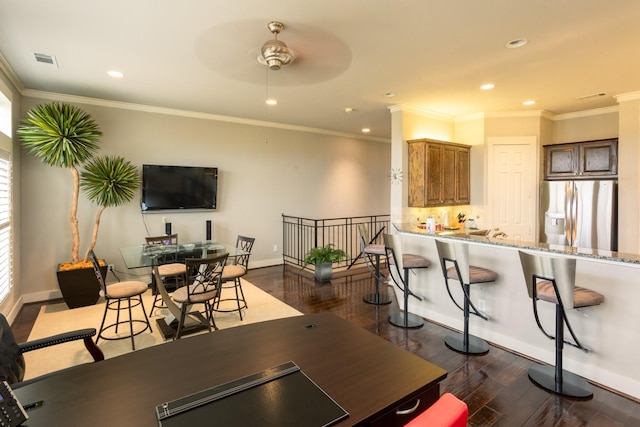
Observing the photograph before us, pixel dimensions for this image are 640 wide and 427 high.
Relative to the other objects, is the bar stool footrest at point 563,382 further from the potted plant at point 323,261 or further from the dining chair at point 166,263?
the dining chair at point 166,263

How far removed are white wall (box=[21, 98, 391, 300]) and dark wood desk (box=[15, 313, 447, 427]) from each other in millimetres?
4409

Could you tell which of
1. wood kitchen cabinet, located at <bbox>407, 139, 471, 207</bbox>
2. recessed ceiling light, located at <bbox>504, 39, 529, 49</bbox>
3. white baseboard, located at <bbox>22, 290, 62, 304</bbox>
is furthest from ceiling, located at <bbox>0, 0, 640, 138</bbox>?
white baseboard, located at <bbox>22, 290, 62, 304</bbox>

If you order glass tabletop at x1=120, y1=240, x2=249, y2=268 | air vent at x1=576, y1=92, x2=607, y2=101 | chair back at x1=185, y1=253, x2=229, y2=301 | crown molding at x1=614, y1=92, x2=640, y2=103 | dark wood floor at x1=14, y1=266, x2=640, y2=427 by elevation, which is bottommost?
dark wood floor at x1=14, y1=266, x2=640, y2=427

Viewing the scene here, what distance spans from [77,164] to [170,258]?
2097 mm

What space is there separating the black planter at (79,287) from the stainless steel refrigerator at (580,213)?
6.59 meters

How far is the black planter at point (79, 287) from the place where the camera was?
422 centimetres

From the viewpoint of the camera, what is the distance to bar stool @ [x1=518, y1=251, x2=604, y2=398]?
2.25m

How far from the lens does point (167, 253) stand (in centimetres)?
394

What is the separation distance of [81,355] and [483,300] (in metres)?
3.85

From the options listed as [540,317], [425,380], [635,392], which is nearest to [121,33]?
[425,380]

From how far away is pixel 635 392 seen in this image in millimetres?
2391

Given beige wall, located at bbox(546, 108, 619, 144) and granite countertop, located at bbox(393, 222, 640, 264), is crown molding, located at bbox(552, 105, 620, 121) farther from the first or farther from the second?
granite countertop, located at bbox(393, 222, 640, 264)

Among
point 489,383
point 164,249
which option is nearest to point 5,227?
point 164,249

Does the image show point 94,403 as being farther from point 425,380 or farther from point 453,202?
point 453,202
